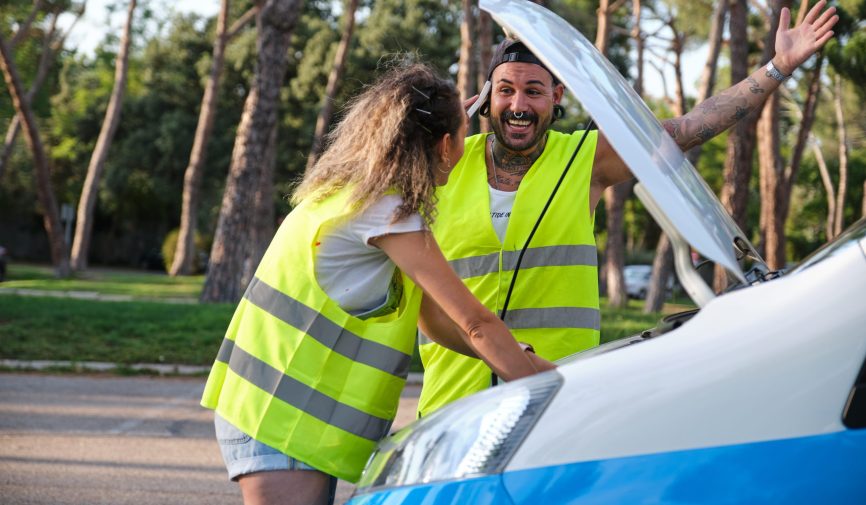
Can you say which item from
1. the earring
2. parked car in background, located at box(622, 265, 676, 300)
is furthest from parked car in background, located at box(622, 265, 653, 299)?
the earring

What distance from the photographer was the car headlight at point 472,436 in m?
1.88

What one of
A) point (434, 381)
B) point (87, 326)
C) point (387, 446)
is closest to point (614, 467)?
point (387, 446)

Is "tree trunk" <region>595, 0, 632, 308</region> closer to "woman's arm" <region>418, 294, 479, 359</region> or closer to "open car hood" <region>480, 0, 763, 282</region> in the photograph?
"woman's arm" <region>418, 294, 479, 359</region>

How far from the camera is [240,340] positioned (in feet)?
7.99

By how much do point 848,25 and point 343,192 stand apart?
22999mm

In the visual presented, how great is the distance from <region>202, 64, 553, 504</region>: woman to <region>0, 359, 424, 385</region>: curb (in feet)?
25.8

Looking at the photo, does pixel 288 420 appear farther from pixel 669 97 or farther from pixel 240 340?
pixel 669 97

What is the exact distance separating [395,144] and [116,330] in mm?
10514

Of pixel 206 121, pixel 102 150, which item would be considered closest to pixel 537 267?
pixel 206 121

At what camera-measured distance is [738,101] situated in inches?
137

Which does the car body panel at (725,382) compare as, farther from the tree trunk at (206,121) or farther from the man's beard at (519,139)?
the tree trunk at (206,121)

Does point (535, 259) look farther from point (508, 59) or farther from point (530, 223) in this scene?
point (508, 59)

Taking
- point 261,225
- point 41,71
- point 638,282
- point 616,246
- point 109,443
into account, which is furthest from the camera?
point 638,282

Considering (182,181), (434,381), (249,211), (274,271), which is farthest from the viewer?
(182,181)
